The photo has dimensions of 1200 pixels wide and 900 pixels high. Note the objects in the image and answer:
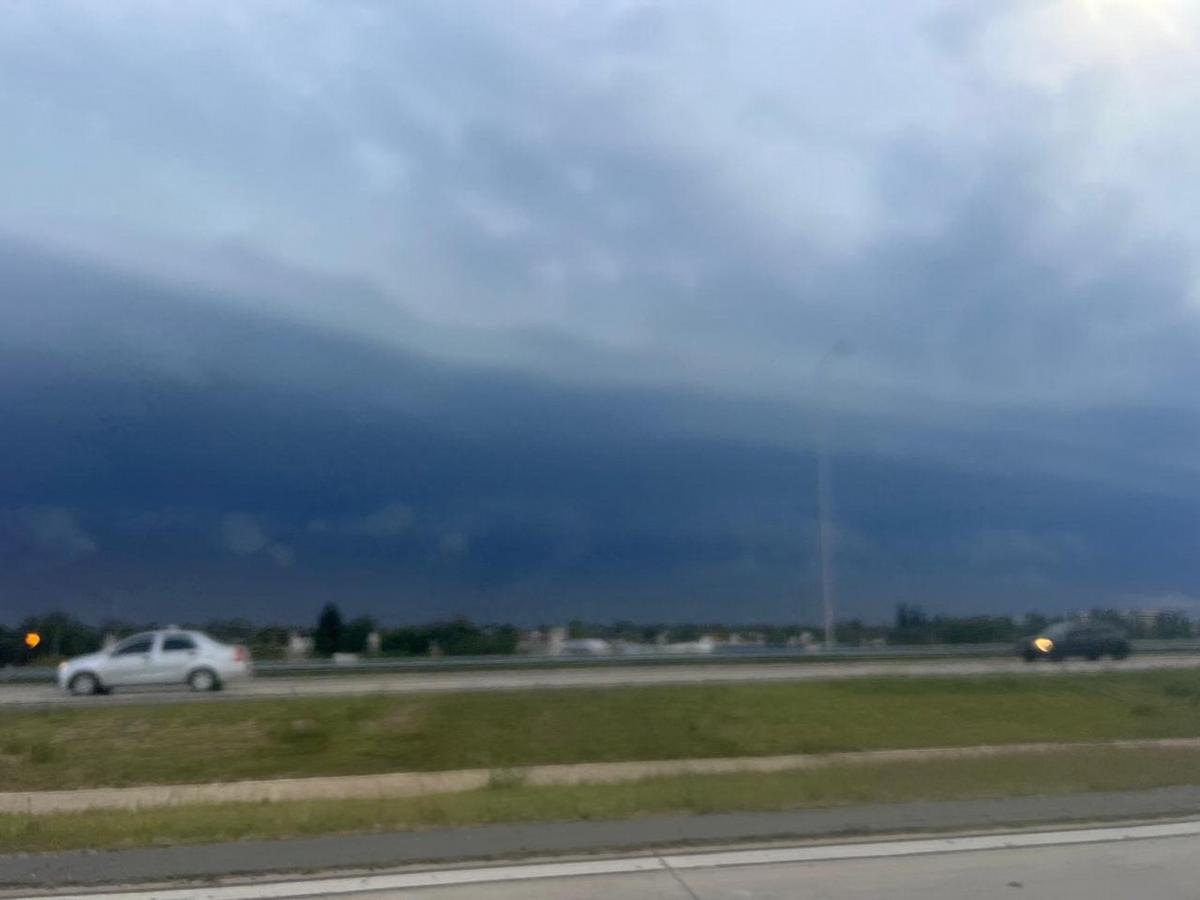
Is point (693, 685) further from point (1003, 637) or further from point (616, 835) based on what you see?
point (1003, 637)

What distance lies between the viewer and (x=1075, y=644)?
1797 inches

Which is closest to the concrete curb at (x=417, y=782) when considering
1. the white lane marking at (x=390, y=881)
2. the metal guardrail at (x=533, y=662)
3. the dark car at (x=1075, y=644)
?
the white lane marking at (x=390, y=881)

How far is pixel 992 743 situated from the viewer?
23.2 m

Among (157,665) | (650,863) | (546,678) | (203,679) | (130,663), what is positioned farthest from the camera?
(546,678)

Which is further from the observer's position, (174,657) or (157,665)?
(174,657)

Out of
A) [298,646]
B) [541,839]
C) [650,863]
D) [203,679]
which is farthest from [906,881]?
[298,646]

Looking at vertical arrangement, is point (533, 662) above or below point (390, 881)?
above

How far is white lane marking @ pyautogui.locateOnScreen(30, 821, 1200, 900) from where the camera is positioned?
934 centimetres

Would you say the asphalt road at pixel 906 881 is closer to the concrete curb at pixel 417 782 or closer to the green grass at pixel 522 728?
the concrete curb at pixel 417 782

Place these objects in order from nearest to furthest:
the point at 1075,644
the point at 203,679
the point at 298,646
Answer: the point at 203,679, the point at 1075,644, the point at 298,646

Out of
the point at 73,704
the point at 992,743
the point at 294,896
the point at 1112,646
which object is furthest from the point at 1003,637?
the point at 294,896

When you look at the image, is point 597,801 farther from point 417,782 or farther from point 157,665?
point 157,665

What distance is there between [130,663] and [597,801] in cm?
2043

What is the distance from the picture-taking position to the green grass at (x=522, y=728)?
20.8 m
